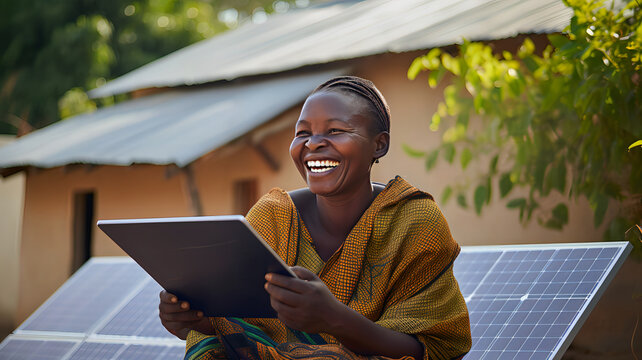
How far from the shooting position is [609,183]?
15.7 ft

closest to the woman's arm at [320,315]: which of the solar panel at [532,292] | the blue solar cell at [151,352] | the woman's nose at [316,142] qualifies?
the woman's nose at [316,142]

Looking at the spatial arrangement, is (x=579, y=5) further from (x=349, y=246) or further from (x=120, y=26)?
(x=120, y=26)

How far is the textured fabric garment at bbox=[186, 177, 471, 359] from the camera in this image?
2.62 metres

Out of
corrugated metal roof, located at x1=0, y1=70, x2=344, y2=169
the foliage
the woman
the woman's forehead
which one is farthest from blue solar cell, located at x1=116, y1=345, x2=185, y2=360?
corrugated metal roof, located at x1=0, y1=70, x2=344, y2=169

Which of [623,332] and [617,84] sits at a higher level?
[617,84]

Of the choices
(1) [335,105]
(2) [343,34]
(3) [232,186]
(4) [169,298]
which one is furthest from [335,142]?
(3) [232,186]

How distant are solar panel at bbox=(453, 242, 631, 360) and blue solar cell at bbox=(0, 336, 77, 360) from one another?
2107mm

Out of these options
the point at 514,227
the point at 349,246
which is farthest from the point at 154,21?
the point at 349,246

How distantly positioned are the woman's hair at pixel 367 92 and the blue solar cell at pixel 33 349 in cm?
240

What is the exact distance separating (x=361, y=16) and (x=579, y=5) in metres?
6.42

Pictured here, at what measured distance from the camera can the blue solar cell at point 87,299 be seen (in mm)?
4750

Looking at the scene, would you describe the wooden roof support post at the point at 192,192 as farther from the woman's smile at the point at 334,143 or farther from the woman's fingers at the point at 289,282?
the woman's fingers at the point at 289,282

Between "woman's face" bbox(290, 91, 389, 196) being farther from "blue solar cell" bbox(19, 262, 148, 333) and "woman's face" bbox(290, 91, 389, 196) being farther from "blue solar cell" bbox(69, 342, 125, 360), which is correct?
"blue solar cell" bbox(19, 262, 148, 333)

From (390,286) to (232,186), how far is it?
24.0ft
